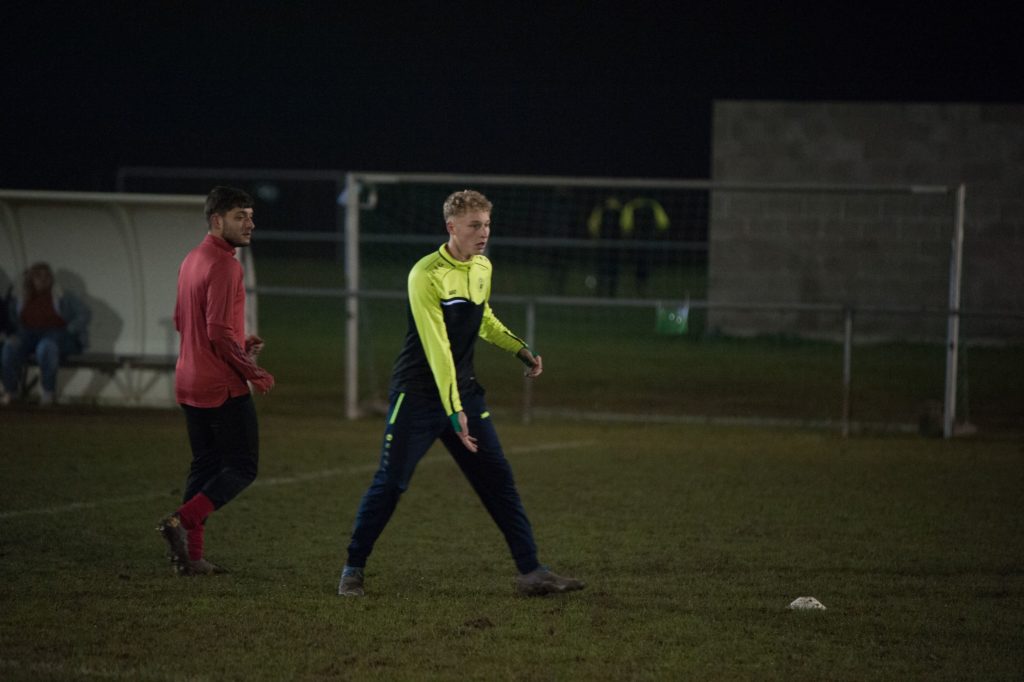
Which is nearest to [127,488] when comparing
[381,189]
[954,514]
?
[954,514]

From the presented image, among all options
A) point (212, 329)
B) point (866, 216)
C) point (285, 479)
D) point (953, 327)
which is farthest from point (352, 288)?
point (866, 216)

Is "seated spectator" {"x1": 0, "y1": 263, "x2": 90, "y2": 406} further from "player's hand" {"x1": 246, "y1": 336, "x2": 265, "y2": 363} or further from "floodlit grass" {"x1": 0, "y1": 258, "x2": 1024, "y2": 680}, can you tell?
"player's hand" {"x1": 246, "y1": 336, "x2": 265, "y2": 363}

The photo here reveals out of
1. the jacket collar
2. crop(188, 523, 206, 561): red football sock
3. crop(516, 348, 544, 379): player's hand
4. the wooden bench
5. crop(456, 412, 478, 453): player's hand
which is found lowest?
crop(188, 523, 206, 561): red football sock

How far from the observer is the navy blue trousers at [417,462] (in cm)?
635

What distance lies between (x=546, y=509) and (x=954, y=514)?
2.84 metres

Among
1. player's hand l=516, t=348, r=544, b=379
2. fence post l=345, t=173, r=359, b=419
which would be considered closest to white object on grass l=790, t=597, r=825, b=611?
player's hand l=516, t=348, r=544, b=379

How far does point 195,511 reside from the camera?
675 cm

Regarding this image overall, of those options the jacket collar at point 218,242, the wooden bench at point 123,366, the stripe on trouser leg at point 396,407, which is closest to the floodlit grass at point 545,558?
the wooden bench at point 123,366

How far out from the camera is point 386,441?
20.8 feet

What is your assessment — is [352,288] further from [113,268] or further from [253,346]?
[253,346]

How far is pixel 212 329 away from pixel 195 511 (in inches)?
38.4

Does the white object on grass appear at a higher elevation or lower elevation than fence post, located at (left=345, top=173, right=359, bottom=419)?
lower

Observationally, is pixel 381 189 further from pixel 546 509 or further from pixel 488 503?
pixel 488 503

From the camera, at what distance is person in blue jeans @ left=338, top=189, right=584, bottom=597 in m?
6.17
